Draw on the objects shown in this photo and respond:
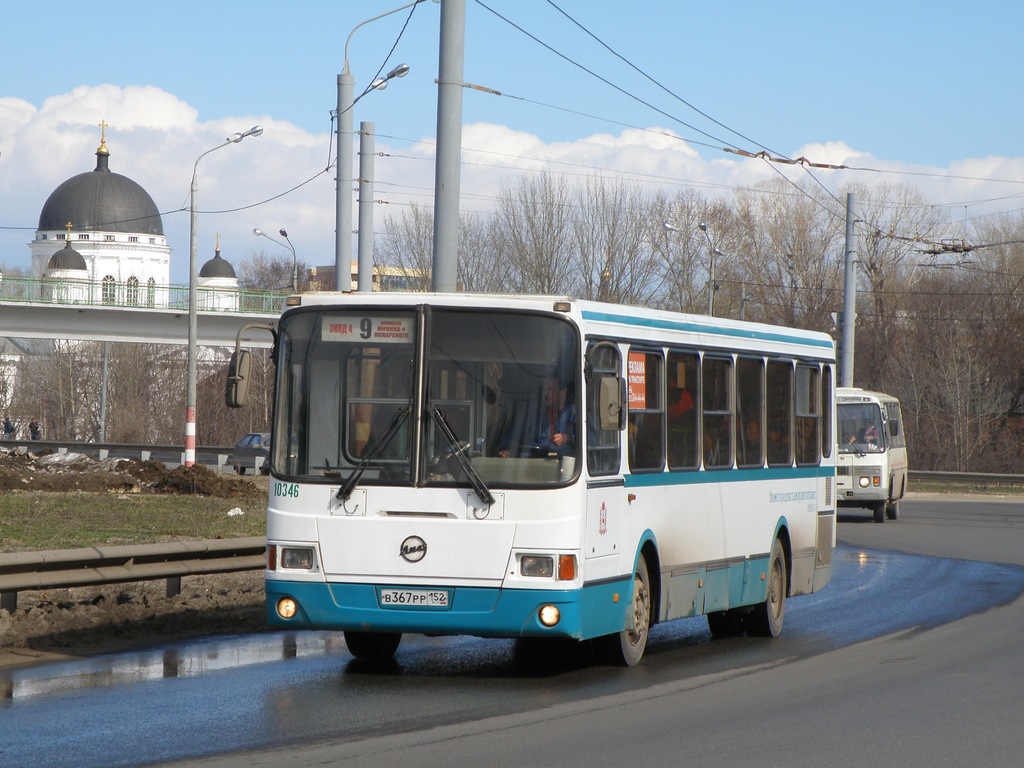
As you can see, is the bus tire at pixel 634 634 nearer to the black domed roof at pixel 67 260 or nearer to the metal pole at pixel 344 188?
the metal pole at pixel 344 188

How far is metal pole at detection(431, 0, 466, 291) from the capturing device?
47.9 feet

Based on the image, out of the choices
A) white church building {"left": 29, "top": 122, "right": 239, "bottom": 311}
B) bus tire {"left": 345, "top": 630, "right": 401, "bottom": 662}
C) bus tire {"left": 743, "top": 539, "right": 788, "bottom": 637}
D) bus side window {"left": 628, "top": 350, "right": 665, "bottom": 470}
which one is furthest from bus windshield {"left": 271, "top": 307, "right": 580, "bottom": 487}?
white church building {"left": 29, "top": 122, "right": 239, "bottom": 311}

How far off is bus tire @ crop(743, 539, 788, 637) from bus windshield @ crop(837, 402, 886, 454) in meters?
17.5

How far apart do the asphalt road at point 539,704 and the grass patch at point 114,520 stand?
24.8ft

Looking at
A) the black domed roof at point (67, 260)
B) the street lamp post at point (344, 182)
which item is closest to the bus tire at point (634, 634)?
the street lamp post at point (344, 182)

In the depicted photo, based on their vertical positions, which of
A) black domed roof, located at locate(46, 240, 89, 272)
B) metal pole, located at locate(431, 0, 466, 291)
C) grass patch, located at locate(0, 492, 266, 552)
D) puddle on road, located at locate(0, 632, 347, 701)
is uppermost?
black domed roof, located at locate(46, 240, 89, 272)

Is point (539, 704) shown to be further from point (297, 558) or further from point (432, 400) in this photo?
point (432, 400)

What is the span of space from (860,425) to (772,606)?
721 inches

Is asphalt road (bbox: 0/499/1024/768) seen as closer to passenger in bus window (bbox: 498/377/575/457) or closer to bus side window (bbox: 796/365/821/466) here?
passenger in bus window (bbox: 498/377/575/457)

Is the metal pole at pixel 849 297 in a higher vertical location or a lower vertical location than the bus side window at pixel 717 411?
higher

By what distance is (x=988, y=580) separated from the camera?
59.9 ft

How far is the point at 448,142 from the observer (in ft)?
48.4

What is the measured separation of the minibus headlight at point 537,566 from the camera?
8.99 meters

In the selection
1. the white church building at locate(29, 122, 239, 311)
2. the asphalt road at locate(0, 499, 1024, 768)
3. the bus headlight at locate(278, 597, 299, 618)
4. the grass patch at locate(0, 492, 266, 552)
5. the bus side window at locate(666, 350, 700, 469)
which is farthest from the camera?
the white church building at locate(29, 122, 239, 311)
